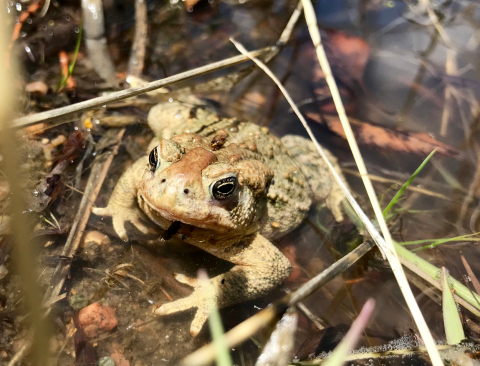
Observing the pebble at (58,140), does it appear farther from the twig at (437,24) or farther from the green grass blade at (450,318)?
the twig at (437,24)

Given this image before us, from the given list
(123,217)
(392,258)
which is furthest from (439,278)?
(123,217)

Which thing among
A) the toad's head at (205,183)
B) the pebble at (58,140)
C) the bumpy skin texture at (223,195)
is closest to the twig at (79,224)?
the bumpy skin texture at (223,195)

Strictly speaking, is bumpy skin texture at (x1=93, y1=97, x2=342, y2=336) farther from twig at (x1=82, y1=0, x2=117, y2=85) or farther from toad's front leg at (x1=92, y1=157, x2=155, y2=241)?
twig at (x1=82, y1=0, x2=117, y2=85)

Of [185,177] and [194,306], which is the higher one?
[185,177]

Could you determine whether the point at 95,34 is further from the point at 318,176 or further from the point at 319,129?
the point at 318,176

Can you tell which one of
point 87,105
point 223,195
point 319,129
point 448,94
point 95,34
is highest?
point 95,34

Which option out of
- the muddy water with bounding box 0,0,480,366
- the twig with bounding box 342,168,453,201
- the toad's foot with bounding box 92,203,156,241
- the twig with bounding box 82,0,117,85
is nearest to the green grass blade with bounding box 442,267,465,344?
the muddy water with bounding box 0,0,480,366

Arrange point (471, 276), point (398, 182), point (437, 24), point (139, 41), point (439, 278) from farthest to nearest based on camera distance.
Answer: point (437, 24)
point (139, 41)
point (398, 182)
point (471, 276)
point (439, 278)
